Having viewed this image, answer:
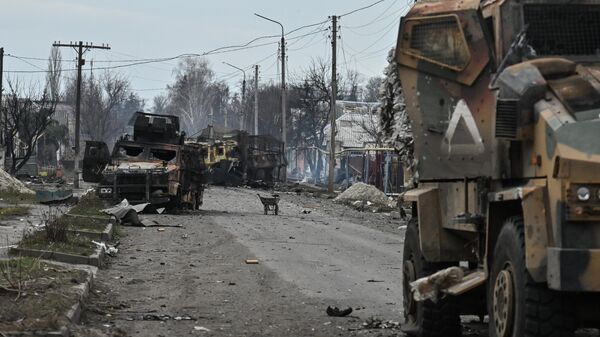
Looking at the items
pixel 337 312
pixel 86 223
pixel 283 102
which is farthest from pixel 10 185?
pixel 337 312

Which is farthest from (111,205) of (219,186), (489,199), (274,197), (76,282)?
(219,186)

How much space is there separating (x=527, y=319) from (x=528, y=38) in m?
2.09

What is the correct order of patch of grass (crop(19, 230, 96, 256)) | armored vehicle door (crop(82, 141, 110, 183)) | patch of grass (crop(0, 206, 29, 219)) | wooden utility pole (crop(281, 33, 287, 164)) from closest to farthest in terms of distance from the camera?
patch of grass (crop(19, 230, 96, 256)), patch of grass (crop(0, 206, 29, 219)), armored vehicle door (crop(82, 141, 110, 183)), wooden utility pole (crop(281, 33, 287, 164))

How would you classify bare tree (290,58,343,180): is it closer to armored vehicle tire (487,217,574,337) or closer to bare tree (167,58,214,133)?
bare tree (167,58,214,133)

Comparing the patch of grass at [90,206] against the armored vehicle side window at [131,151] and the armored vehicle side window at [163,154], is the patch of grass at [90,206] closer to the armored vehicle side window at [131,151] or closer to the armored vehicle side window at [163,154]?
the armored vehicle side window at [131,151]

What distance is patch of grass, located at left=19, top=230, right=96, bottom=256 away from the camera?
14.3 meters

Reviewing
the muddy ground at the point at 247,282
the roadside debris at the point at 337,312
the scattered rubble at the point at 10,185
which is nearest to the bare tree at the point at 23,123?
the scattered rubble at the point at 10,185

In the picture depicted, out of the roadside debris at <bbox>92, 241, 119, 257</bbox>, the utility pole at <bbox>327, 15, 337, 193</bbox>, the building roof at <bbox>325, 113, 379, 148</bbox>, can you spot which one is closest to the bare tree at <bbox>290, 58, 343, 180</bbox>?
the building roof at <bbox>325, 113, 379, 148</bbox>

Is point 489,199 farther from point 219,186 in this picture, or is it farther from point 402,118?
point 219,186

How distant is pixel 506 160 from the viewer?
6562 millimetres

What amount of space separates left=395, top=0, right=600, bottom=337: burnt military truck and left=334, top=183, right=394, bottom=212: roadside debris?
93.9ft

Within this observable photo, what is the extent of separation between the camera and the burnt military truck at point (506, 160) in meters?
5.47

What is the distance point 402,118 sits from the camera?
31.0 ft

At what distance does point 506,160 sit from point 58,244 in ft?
32.0
